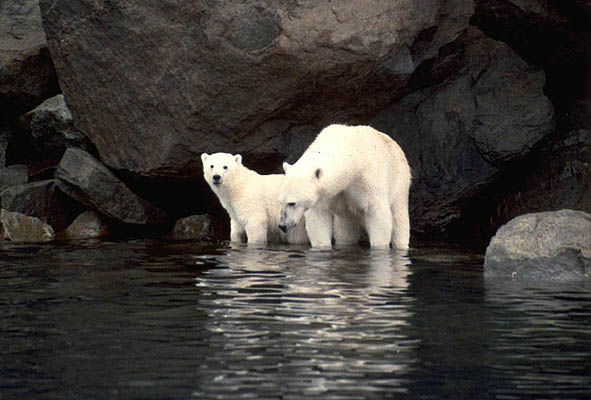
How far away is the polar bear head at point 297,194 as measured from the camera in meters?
10.4

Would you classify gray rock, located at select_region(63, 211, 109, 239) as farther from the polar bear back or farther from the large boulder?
the polar bear back

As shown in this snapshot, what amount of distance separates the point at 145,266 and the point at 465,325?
13.1 ft

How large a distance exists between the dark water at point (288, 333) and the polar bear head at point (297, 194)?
0.94 meters

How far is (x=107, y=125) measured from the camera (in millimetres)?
13305

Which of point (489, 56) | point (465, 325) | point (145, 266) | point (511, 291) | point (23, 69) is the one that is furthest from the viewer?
point (23, 69)

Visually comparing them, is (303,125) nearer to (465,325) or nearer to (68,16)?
(68,16)

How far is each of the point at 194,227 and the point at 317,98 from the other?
8.04ft

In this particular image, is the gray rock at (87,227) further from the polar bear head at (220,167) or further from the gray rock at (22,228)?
the polar bear head at (220,167)

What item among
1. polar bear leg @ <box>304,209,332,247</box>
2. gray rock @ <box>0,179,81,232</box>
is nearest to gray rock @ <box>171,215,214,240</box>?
gray rock @ <box>0,179,81,232</box>

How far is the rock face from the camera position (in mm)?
8633

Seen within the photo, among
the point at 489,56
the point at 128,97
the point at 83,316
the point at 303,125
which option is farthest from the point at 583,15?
the point at 83,316

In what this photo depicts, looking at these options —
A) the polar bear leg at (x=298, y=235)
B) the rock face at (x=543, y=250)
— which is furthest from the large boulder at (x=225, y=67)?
the rock face at (x=543, y=250)

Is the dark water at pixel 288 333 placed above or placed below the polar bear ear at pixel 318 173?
below

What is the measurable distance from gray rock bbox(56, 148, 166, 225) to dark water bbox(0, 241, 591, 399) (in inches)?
150
